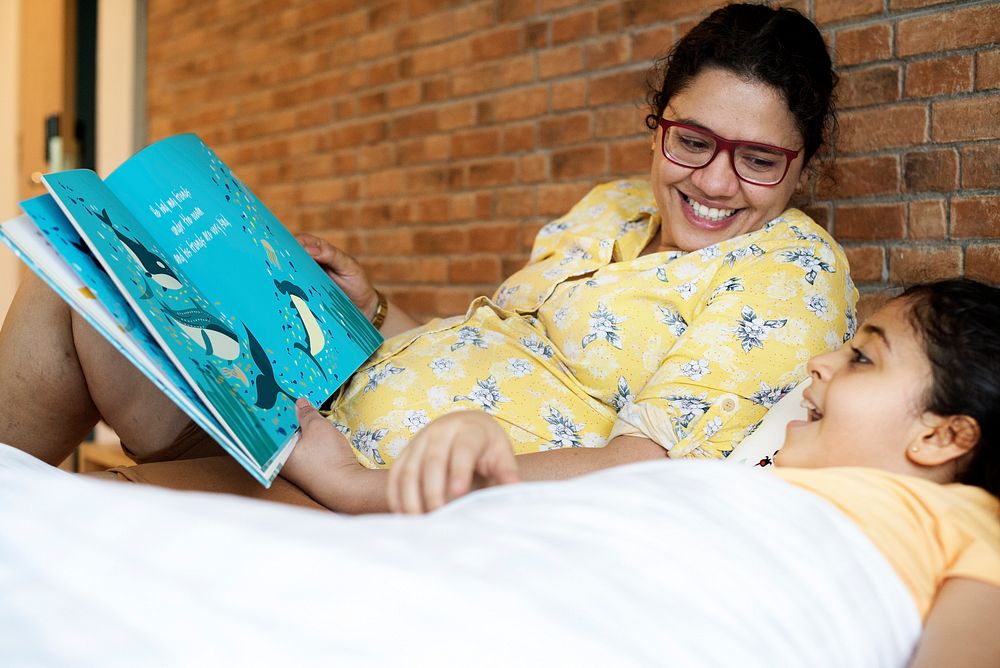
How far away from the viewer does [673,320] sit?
138 cm

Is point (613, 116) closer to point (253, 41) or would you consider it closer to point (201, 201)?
point (201, 201)

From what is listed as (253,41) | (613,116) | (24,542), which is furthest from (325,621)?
(253,41)

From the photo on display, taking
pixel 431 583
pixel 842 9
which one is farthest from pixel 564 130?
pixel 431 583

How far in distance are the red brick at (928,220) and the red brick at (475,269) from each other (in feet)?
3.81

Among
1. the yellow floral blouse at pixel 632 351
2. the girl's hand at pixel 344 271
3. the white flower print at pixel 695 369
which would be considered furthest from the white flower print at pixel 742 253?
the girl's hand at pixel 344 271

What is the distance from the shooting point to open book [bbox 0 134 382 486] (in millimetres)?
959

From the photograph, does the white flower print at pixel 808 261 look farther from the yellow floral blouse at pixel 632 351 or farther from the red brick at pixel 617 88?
→ the red brick at pixel 617 88

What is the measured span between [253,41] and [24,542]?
3.23m

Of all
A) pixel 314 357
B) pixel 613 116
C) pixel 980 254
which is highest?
pixel 613 116

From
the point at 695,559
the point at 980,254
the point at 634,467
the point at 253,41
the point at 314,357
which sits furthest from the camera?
the point at 253,41

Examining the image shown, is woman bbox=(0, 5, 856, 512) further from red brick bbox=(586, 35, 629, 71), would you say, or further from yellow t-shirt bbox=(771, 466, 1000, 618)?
red brick bbox=(586, 35, 629, 71)

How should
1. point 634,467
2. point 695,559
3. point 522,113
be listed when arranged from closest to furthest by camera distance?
point 695,559
point 634,467
point 522,113

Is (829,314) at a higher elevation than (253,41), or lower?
lower

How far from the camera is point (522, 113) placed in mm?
2502
